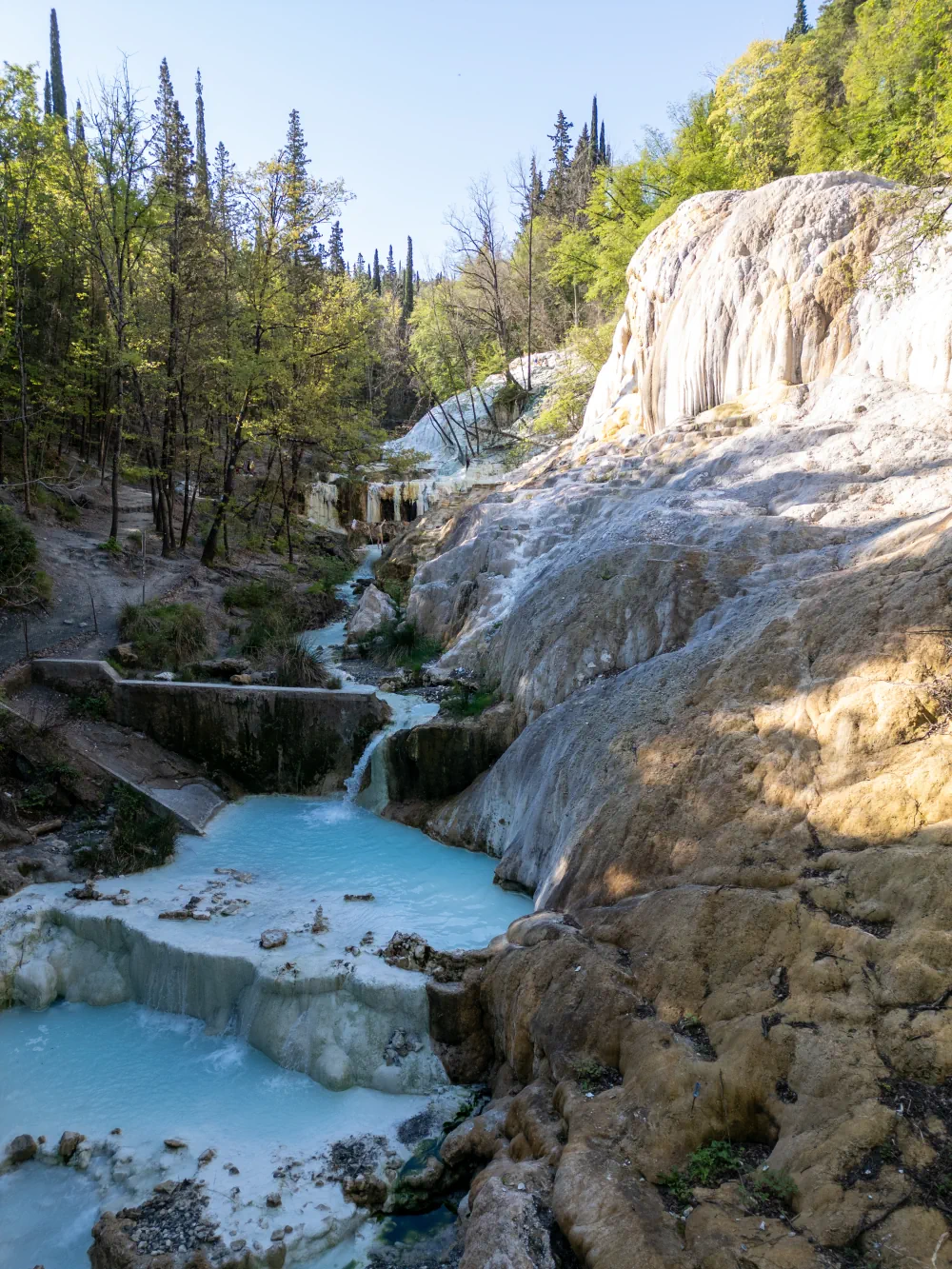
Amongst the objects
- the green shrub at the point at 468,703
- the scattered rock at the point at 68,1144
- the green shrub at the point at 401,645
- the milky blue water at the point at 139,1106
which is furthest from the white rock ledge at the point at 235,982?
the green shrub at the point at 401,645

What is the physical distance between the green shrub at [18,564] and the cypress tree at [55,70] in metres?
34.3

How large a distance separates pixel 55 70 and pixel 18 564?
124ft

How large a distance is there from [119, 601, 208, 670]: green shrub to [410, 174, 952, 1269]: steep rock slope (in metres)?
4.91

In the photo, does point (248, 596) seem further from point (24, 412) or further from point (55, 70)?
point (55, 70)

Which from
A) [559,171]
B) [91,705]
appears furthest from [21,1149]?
[559,171]

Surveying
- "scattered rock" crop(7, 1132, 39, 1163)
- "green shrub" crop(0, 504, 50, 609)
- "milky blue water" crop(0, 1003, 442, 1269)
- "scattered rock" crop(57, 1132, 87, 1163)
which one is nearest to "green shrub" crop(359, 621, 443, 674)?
"green shrub" crop(0, 504, 50, 609)

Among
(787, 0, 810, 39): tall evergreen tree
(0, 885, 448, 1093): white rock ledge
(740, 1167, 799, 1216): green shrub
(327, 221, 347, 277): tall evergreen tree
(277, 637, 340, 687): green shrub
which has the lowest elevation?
(0, 885, 448, 1093): white rock ledge

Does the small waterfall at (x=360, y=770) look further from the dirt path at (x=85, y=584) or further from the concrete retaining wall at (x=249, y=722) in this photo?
the dirt path at (x=85, y=584)

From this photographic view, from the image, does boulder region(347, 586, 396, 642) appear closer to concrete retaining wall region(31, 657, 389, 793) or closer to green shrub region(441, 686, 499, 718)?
concrete retaining wall region(31, 657, 389, 793)

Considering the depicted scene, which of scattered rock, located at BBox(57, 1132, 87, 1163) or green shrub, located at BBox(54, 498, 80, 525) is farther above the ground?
green shrub, located at BBox(54, 498, 80, 525)

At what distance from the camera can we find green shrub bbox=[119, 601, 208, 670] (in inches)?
536

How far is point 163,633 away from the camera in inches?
553

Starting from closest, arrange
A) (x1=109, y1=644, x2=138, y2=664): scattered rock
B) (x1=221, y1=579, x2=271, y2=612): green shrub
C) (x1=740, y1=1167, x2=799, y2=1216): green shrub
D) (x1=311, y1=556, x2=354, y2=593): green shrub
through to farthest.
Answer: (x1=740, y1=1167, x2=799, y2=1216): green shrub
(x1=109, y1=644, x2=138, y2=664): scattered rock
(x1=221, y1=579, x2=271, y2=612): green shrub
(x1=311, y1=556, x2=354, y2=593): green shrub

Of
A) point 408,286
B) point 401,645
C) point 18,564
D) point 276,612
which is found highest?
point 408,286
